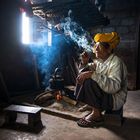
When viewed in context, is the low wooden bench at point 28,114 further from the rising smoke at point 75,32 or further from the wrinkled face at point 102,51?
the rising smoke at point 75,32

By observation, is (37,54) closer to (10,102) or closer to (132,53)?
(10,102)

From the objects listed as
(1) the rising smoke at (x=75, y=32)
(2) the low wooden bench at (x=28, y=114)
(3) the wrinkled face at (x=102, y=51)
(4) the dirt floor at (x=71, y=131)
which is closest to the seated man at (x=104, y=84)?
(3) the wrinkled face at (x=102, y=51)

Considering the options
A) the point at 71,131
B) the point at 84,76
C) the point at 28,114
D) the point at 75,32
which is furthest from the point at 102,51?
the point at 75,32

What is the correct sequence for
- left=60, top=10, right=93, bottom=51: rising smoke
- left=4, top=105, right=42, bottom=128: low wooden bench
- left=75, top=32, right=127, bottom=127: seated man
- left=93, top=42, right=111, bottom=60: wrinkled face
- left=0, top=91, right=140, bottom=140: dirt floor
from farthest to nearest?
1. left=60, top=10, right=93, bottom=51: rising smoke
2. left=93, top=42, right=111, bottom=60: wrinkled face
3. left=4, top=105, right=42, bottom=128: low wooden bench
4. left=75, top=32, right=127, bottom=127: seated man
5. left=0, top=91, right=140, bottom=140: dirt floor

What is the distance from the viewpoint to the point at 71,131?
155 inches

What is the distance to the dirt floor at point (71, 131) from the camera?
145 inches

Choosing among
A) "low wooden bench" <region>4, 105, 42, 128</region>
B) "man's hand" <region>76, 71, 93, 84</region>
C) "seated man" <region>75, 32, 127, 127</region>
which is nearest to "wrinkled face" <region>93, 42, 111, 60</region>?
"seated man" <region>75, 32, 127, 127</region>

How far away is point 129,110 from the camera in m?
5.14

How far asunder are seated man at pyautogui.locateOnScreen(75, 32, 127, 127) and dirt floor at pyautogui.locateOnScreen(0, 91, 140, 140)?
0.24 meters

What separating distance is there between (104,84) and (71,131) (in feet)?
3.46

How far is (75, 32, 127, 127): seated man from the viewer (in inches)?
153

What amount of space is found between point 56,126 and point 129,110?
1933 millimetres

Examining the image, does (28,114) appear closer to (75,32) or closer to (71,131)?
(71,131)

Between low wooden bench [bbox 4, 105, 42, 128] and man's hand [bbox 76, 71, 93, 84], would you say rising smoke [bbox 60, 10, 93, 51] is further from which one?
low wooden bench [bbox 4, 105, 42, 128]
